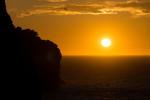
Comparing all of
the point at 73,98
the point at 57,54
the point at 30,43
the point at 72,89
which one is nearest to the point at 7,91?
the point at 73,98

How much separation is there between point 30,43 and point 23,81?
75971mm

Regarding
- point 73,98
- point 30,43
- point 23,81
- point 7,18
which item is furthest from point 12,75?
point 30,43

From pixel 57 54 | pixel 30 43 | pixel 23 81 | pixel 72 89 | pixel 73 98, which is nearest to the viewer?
pixel 23 81

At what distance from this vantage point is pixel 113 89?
352ft

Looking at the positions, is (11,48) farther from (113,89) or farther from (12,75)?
(113,89)

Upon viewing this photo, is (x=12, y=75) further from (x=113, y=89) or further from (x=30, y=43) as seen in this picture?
(x=30, y=43)

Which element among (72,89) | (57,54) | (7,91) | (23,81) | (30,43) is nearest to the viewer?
(7,91)

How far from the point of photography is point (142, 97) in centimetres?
8994

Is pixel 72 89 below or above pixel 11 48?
above

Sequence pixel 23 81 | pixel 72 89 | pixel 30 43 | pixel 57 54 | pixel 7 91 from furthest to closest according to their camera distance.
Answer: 1. pixel 57 54
2. pixel 30 43
3. pixel 72 89
4. pixel 23 81
5. pixel 7 91

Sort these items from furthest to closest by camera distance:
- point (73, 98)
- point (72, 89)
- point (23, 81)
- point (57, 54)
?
1. point (57, 54)
2. point (72, 89)
3. point (73, 98)
4. point (23, 81)

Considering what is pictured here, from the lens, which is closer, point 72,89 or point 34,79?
point 34,79

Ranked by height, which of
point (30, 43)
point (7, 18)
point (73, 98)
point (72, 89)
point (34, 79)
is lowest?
point (34, 79)

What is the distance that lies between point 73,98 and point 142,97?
12584 mm
